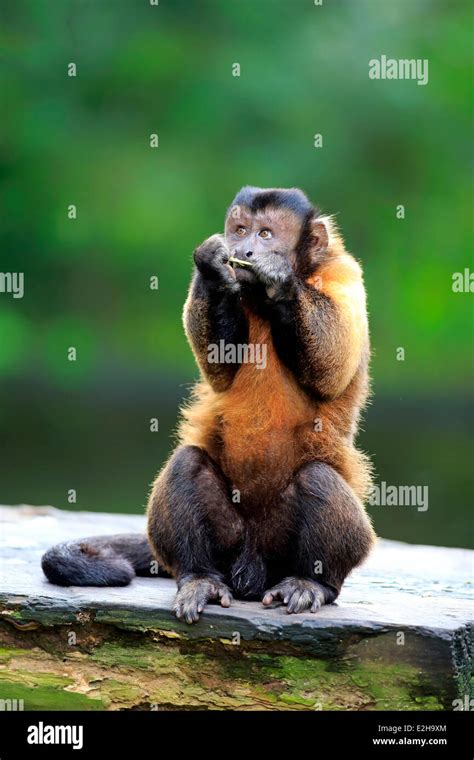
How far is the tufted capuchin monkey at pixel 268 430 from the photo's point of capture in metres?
9.27

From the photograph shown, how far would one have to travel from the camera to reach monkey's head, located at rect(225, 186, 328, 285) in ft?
31.2

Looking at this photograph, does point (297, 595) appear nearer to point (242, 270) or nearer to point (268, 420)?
point (268, 420)

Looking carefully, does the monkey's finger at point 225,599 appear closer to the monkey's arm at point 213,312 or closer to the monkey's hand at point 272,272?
the monkey's arm at point 213,312

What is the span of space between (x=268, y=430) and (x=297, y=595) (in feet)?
4.50

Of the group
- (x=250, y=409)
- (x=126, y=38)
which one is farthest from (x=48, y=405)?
(x=250, y=409)

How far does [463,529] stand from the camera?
1814 centimetres

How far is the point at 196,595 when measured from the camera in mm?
9039

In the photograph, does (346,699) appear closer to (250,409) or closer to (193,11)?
(250,409)

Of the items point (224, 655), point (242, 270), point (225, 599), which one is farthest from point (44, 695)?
point (242, 270)

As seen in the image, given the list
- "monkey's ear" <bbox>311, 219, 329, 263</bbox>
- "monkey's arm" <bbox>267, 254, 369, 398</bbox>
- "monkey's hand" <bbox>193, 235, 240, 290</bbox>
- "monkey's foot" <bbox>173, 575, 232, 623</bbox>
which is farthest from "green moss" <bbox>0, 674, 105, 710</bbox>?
"monkey's ear" <bbox>311, 219, 329, 263</bbox>

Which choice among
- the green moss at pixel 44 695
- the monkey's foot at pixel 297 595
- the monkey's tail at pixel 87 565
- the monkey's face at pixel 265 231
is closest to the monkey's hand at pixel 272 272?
the monkey's face at pixel 265 231

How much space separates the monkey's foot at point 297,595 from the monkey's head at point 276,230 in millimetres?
2377

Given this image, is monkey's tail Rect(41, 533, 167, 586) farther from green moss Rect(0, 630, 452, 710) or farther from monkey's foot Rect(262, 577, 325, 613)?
monkey's foot Rect(262, 577, 325, 613)

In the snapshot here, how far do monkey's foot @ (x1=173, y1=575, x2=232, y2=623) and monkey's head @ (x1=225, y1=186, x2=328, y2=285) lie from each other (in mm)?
2368
